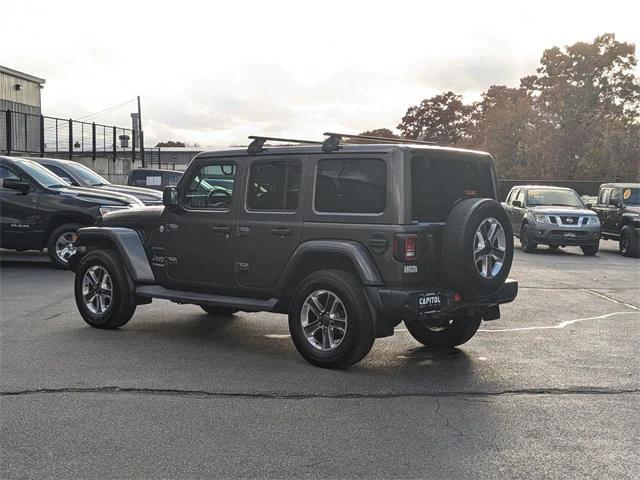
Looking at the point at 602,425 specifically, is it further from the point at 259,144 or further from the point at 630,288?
the point at 630,288

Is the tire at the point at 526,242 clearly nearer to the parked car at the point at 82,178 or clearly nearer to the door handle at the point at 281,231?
the parked car at the point at 82,178

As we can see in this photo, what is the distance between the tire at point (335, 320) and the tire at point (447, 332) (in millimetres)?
1160

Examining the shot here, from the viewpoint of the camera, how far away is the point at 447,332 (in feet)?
22.7

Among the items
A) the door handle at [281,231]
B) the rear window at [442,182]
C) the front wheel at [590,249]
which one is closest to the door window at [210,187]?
the door handle at [281,231]

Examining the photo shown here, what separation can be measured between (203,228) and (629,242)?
13.8 m

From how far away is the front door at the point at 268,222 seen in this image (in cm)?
634

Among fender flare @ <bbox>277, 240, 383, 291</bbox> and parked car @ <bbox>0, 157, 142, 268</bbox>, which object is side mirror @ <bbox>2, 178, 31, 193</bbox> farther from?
fender flare @ <bbox>277, 240, 383, 291</bbox>

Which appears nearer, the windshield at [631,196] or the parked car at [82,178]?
the parked car at [82,178]

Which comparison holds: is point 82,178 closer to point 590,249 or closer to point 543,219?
point 543,219

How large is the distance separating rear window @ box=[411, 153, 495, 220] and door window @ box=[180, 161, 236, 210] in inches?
74.1

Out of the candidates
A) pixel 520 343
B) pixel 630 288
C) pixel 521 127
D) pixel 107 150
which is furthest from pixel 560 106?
pixel 520 343

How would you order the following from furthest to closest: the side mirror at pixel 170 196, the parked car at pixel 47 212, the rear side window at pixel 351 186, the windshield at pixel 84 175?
the windshield at pixel 84 175 → the parked car at pixel 47 212 → the side mirror at pixel 170 196 → the rear side window at pixel 351 186

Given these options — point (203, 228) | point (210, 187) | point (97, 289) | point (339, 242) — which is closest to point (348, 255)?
point (339, 242)

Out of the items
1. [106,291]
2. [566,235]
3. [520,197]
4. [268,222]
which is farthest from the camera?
[520,197]
